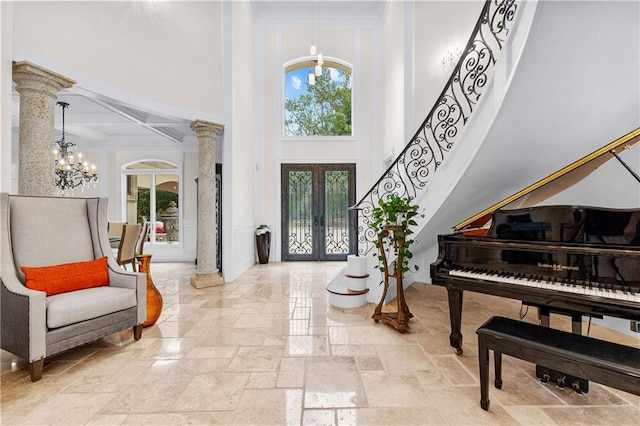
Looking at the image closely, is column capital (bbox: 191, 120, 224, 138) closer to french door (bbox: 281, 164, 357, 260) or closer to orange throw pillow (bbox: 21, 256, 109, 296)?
french door (bbox: 281, 164, 357, 260)

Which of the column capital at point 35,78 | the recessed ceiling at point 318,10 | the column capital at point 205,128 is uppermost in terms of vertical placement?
the recessed ceiling at point 318,10

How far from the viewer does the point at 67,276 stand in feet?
8.21

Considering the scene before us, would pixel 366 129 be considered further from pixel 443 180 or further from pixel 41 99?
pixel 41 99

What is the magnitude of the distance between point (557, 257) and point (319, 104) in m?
6.66

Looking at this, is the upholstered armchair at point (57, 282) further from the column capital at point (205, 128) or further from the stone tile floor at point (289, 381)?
the column capital at point (205, 128)

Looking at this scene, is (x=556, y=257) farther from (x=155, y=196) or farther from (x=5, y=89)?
(x=155, y=196)

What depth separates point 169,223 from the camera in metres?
7.72

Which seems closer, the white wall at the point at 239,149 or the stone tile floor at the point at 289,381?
the stone tile floor at the point at 289,381

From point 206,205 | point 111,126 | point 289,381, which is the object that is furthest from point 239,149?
point 289,381

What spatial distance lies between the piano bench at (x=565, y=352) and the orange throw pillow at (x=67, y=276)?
125 inches

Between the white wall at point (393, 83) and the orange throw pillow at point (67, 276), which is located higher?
the white wall at point (393, 83)

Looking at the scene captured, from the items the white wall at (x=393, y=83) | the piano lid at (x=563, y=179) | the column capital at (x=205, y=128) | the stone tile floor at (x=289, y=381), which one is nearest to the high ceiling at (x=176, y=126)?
the white wall at (x=393, y=83)

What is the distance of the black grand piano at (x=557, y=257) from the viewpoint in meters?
1.74

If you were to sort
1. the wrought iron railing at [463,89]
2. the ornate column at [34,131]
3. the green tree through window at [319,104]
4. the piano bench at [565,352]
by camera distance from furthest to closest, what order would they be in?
the green tree through window at [319,104] → the ornate column at [34,131] → the wrought iron railing at [463,89] → the piano bench at [565,352]
